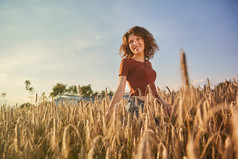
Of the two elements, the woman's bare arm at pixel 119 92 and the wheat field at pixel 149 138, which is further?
the woman's bare arm at pixel 119 92

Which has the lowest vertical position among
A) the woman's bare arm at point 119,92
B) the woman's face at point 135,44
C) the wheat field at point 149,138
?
the wheat field at point 149,138

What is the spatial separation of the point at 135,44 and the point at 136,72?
2.12 ft

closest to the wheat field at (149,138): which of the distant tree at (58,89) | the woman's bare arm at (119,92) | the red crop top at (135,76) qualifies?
the woman's bare arm at (119,92)

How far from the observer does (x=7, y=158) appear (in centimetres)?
Result: 115

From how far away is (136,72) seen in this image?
260 centimetres

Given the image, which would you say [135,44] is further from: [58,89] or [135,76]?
[58,89]

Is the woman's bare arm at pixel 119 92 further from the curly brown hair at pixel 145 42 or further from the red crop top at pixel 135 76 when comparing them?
the curly brown hair at pixel 145 42

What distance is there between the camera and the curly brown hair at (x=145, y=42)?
3.10 m

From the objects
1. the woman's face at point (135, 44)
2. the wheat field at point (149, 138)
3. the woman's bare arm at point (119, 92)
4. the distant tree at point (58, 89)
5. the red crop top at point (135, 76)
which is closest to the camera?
the wheat field at point (149, 138)

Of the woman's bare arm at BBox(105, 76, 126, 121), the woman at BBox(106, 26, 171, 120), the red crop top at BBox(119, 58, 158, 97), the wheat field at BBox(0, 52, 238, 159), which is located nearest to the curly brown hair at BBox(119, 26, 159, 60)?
the woman at BBox(106, 26, 171, 120)

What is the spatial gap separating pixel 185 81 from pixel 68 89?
1169cm

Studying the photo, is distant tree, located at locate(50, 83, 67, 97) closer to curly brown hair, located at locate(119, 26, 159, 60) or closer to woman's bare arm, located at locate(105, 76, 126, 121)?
curly brown hair, located at locate(119, 26, 159, 60)

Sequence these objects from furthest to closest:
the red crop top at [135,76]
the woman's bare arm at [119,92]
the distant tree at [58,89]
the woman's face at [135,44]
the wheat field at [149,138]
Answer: the distant tree at [58,89] → the woman's face at [135,44] → the red crop top at [135,76] → the woman's bare arm at [119,92] → the wheat field at [149,138]

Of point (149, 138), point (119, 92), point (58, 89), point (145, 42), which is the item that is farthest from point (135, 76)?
point (58, 89)
